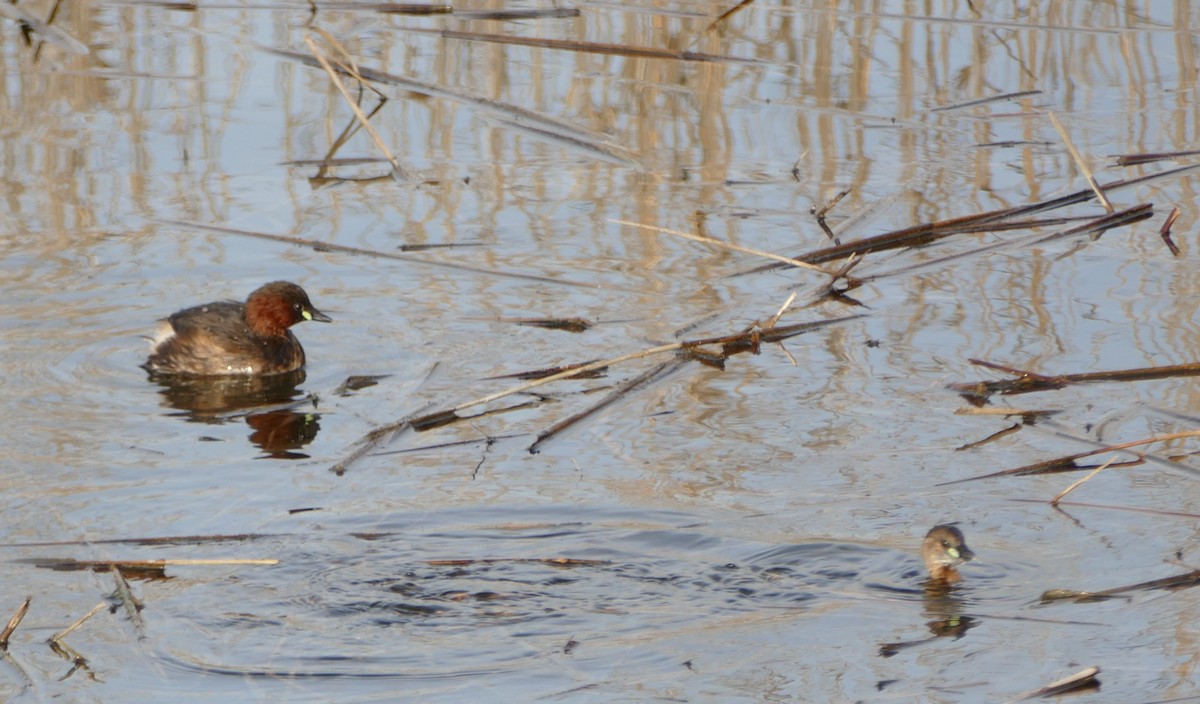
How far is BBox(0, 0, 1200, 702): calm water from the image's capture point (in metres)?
4.72

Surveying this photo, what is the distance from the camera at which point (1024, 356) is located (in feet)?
23.4

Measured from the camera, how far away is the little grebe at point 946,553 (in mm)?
5047

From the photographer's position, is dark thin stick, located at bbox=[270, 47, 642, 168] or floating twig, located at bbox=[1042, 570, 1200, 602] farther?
dark thin stick, located at bbox=[270, 47, 642, 168]

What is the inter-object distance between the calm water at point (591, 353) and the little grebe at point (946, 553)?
0.07 m

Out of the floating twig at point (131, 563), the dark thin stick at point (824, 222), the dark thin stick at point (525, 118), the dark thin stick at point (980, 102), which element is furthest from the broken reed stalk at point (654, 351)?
the dark thin stick at point (980, 102)

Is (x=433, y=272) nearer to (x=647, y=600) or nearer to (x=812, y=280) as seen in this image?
(x=812, y=280)

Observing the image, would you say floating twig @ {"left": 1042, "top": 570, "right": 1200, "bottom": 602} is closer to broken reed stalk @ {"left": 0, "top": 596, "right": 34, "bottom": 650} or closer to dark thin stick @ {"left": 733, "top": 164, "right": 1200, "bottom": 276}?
broken reed stalk @ {"left": 0, "top": 596, "right": 34, "bottom": 650}

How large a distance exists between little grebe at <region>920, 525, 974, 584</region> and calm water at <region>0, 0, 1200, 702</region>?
0.23ft

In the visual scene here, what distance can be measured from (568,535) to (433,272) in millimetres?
3181

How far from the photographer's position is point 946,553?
507 centimetres

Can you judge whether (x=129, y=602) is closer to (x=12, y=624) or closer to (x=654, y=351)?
Result: (x=12, y=624)

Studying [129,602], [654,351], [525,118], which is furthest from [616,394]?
[525,118]

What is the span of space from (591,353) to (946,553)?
248 cm

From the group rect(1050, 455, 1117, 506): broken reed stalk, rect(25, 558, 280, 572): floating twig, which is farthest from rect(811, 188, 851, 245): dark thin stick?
rect(25, 558, 280, 572): floating twig
